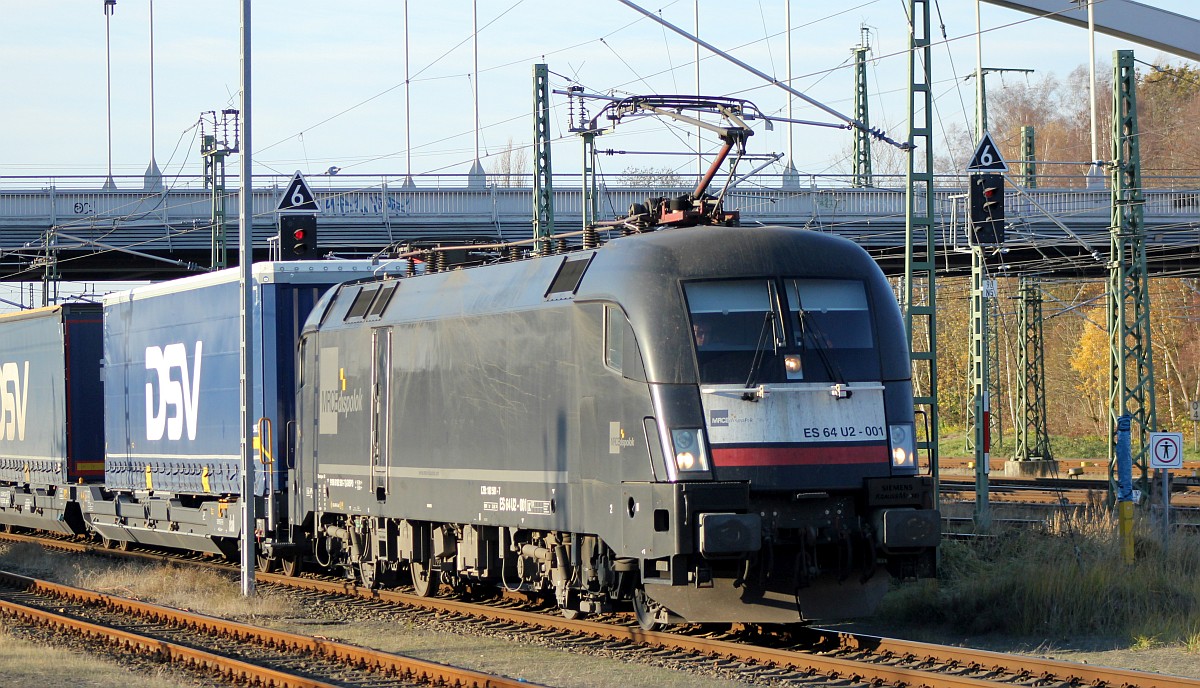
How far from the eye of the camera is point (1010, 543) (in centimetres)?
1678

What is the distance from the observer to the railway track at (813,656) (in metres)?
10.5

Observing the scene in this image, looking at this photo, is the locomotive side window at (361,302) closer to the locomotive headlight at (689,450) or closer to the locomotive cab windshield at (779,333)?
the locomotive cab windshield at (779,333)

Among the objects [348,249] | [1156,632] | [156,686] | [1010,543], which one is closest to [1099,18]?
[348,249]

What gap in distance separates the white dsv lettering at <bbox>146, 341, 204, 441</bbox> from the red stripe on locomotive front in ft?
34.5

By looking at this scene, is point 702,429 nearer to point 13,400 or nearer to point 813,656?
point 813,656

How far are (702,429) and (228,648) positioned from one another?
5355 millimetres

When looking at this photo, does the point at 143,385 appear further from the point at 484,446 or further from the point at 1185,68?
the point at 1185,68

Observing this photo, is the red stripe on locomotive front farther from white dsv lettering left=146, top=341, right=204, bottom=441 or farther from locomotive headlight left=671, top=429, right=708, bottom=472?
white dsv lettering left=146, top=341, right=204, bottom=441

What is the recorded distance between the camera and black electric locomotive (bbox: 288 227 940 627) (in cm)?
1129

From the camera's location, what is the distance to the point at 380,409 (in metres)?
15.7

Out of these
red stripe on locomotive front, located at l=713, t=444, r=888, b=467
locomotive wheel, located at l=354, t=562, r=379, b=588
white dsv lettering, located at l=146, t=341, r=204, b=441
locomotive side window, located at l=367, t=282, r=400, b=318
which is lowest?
locomotive wheel, located at l=354, t=562, r=379, b=588

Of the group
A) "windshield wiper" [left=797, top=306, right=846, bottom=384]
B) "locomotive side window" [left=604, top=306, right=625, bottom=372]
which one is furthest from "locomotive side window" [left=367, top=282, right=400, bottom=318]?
"windshield wiper" [left=797, top=306, right=846, bottom=384]

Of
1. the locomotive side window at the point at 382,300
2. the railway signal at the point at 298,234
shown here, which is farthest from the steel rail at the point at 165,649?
the railway signal at the point at 298,234

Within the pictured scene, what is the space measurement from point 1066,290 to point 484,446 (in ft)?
189
